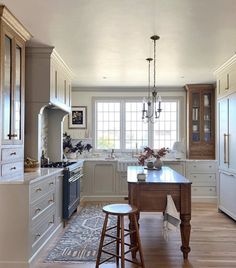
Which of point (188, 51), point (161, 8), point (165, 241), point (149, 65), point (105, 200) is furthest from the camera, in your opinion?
point (105, 200)

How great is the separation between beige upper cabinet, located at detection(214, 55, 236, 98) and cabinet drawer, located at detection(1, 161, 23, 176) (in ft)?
11.2

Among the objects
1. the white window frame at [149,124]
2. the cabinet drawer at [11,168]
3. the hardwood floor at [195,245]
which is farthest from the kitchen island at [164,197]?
the white window frame at [149,124]

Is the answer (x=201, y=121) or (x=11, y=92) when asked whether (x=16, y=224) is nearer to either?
(x=11, y=92)

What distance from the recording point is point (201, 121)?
676cm

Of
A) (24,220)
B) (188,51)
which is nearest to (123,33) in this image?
(188,51)

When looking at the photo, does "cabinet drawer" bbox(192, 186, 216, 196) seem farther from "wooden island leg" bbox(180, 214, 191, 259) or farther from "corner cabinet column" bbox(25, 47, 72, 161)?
"corner cabinet column" bbox(25, 47, 72, 161)

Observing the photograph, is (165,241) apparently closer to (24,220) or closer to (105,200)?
(24,220)

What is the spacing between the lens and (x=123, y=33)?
138 inches

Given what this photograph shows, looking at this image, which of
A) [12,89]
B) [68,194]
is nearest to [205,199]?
[68,194]

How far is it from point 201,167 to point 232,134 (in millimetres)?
1768

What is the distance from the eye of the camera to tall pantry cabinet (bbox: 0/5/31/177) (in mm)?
3021

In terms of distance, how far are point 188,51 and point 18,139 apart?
2.61 metres

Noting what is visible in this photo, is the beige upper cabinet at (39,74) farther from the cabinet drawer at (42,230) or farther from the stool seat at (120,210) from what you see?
the stool seat at (120,210)

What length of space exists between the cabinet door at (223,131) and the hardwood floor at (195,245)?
991 mm
